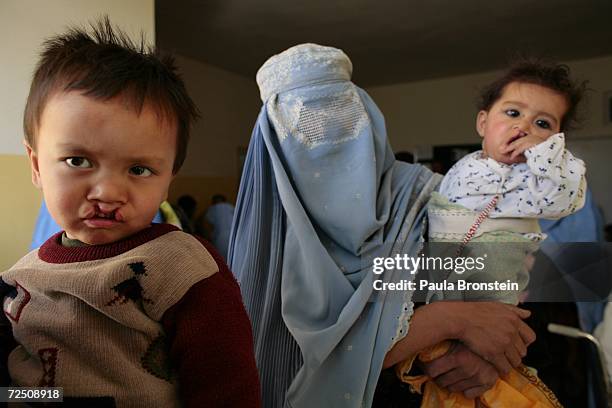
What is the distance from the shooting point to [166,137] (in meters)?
0.53

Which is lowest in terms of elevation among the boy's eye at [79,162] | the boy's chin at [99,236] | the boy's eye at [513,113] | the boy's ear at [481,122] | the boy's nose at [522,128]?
the boy's chin at [99,236]

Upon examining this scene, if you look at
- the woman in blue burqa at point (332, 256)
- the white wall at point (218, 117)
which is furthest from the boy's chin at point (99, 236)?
the white wall at point (218, 117)

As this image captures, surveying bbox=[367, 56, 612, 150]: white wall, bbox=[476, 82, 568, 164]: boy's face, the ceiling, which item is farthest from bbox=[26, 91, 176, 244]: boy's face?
the ceiling

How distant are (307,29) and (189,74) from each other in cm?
133

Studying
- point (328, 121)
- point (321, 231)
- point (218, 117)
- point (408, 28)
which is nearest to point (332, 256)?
point (321, 231)

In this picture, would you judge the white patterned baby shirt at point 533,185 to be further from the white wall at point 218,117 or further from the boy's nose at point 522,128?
the white wall at point 218,117

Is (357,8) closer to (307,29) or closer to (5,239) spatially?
(307,29)

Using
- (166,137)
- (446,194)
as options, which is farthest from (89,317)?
(446,194)

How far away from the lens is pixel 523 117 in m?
0.87

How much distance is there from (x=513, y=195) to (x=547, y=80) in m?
0.24

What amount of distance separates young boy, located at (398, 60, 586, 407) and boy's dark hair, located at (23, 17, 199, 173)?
0.54 metres

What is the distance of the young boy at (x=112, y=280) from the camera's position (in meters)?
0.47

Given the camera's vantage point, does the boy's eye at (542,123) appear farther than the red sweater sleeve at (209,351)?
Yes

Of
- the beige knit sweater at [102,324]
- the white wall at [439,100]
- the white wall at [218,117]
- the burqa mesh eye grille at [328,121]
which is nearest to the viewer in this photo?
the beige knit sweater at [102,324]
